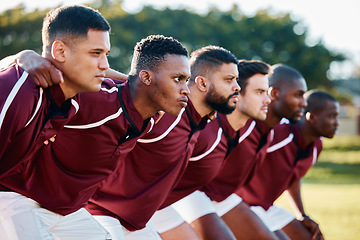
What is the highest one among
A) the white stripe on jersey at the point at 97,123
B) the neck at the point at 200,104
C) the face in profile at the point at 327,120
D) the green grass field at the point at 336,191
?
the white stripe on jersey at the point at 97,123

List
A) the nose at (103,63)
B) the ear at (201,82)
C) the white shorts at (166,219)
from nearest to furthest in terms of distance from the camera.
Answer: the nose at (103,63) < the white shorts at (166,219) < the ear at (201,82)

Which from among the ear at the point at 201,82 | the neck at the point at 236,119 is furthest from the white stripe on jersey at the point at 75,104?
the neck at the point at 236,119

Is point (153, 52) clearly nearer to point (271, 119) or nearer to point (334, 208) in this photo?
point (271, 119)

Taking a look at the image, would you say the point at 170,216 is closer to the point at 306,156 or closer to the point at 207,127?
the point at 207,127

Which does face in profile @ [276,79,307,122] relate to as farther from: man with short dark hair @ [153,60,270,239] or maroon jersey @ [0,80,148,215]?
maroon jersey @ [0,80,148,215]

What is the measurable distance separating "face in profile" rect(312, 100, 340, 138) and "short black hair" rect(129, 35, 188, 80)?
3.75 m

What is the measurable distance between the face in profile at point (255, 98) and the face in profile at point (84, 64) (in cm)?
296

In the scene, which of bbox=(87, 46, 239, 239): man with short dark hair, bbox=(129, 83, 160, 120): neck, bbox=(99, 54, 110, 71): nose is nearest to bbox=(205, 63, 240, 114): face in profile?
bbox=(87, 46, 239, 239): man with short dark hair

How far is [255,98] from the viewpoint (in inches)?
270

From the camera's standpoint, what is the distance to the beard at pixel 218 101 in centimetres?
611

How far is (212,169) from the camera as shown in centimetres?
623

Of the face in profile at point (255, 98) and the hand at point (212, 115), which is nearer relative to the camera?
the hand at point (212, 115)

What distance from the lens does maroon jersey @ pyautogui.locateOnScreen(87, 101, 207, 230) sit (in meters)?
5.16

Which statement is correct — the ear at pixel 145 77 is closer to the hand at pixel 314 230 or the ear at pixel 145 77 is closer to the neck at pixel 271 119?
the neck at pixel 271 119
